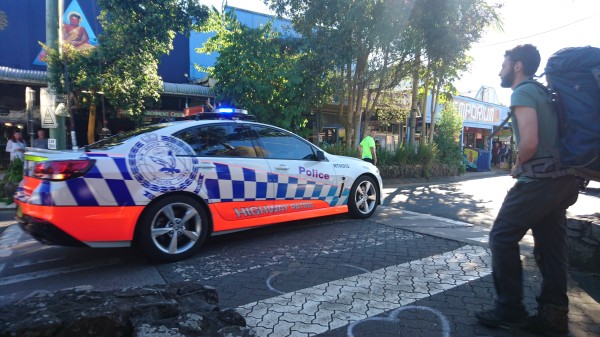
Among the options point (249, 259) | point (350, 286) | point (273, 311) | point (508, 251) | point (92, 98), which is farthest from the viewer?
point (92, 98)

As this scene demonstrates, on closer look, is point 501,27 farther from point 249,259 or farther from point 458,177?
point 249,259

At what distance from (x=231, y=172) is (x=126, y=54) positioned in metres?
7.71

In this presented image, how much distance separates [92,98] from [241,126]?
25.1 feet

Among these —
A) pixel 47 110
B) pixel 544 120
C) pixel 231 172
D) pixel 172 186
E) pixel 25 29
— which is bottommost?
pixel 172 186

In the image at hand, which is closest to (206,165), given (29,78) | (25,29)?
(29,78)

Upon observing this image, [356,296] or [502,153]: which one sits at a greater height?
[502,153]

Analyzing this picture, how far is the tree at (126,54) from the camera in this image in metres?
9.85

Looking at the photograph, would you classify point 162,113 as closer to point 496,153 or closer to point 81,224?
point 81,224

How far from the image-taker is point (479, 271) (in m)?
3.72

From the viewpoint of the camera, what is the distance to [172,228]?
3971 millimetres

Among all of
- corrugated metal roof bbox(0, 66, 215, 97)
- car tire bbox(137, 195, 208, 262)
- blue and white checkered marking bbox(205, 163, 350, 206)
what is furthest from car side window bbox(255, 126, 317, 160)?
corrugated metal roof bbox(0, 66, 215, 97)

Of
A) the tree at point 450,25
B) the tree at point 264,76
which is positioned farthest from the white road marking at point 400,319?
the tree at point 450,25

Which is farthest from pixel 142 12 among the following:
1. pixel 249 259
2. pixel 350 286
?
pixel 350 286

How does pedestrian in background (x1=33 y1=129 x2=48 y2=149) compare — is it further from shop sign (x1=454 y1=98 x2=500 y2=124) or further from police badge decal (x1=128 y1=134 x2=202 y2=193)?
shop sign (x1=454 y1=98 x2=500 y2=124)
